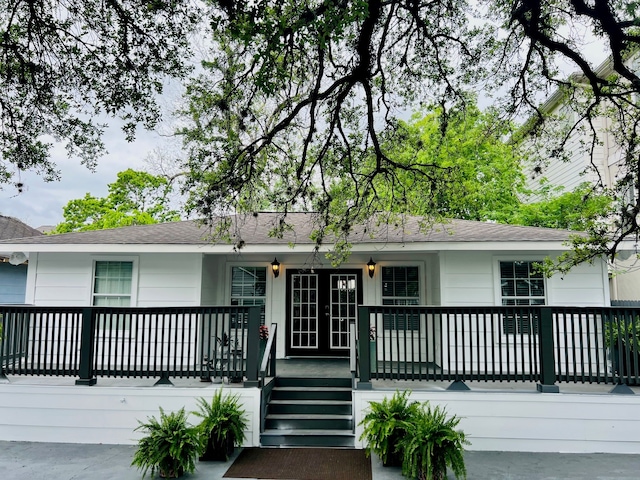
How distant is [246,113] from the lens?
601 cm

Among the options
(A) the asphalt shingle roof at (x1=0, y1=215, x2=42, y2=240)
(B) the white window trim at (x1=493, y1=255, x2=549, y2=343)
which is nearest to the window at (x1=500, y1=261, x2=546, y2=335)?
(B) the white window trim at (x1=493, y1=255, x2=549, y2=343)

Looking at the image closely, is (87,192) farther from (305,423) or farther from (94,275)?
(305,423)

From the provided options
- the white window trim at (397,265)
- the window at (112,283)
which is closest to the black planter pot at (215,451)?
the window at (112,283)

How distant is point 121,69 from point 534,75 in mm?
5629

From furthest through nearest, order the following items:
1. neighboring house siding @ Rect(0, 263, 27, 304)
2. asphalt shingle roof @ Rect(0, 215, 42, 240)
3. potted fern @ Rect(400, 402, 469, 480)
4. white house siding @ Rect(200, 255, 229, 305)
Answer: asphalt shingle roof @ Rect(0, 215, 42, 240) → neighboring house siding @ Rect(0, 263, 27, 304) → white house siding @ Rect(200, 255, 229, 305) → potted fern @ Rect(400, 402, 469, 480)

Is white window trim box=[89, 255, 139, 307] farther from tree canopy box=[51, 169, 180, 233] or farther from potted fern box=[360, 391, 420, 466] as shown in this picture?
tree canopy box=[51, 169, 180, 233]

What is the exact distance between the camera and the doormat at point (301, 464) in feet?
16.2

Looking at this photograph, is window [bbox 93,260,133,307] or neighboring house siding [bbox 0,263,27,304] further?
neighboring house siding [bbox 0,263,27,304]

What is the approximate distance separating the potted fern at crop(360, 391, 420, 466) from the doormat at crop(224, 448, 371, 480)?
267mm

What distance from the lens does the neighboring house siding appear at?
14680 mm

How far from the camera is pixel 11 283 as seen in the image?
1499 cm

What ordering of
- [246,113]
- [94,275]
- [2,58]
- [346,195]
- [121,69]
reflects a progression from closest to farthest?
[2,58] → [121,69] → [246,113] → [346,195] → [94,275]

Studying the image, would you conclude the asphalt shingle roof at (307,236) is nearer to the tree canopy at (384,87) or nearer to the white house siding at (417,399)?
the tree canopy at (384,87)

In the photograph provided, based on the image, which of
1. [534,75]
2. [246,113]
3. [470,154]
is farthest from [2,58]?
[470,154]
